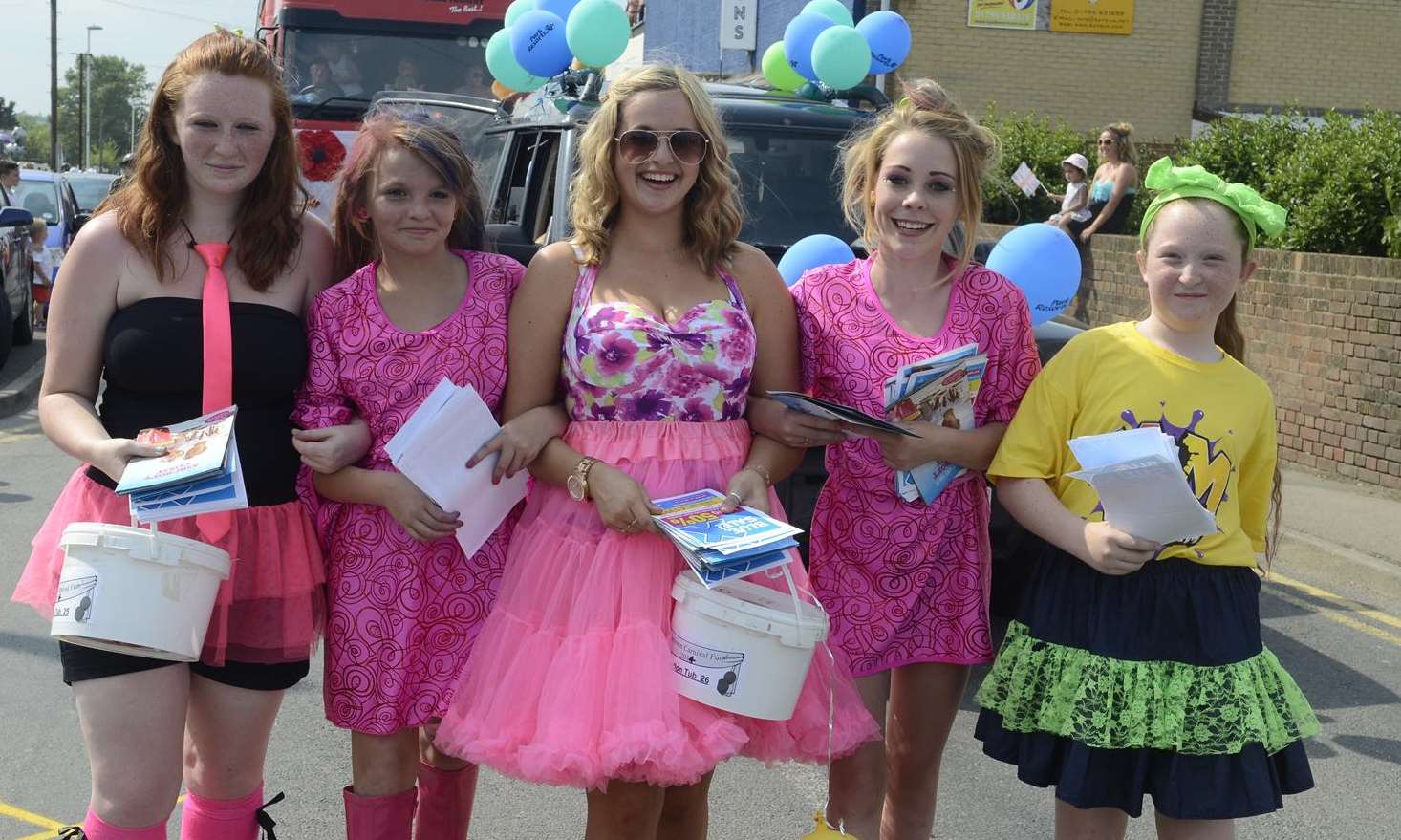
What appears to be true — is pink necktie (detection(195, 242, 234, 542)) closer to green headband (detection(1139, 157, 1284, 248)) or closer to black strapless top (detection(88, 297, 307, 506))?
black strapless top (detection(88, 297, 307, 506))

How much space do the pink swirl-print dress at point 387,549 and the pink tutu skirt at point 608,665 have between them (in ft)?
0.49

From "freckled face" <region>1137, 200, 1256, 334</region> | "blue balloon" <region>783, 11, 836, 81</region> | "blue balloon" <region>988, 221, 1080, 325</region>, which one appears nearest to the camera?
"freckled face" <region>1137, 200, 1256, 334</region>

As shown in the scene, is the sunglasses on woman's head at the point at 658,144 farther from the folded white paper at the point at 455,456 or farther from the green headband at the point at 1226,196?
the green headband at the point at 1226,196

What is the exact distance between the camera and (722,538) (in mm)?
2676

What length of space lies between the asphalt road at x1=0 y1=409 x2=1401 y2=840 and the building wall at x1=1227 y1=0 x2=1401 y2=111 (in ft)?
56.8

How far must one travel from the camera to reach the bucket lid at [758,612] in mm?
2645

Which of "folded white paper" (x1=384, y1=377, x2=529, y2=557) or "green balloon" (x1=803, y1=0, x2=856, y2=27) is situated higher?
"green balloon" (x1=803, y1=0, x2=856, y2=27)

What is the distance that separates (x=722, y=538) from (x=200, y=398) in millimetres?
1151

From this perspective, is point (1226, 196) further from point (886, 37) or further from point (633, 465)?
point (886, 37)

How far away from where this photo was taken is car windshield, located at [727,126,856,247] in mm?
6070

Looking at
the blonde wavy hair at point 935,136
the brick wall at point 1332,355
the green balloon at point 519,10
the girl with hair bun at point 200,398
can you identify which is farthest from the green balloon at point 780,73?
the girl with hair bun at point 200,398

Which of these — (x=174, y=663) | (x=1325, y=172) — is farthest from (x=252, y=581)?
(x=1325, y=172)

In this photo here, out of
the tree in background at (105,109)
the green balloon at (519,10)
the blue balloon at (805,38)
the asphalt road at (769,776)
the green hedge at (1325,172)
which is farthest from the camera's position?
the tree in background at (105,109)

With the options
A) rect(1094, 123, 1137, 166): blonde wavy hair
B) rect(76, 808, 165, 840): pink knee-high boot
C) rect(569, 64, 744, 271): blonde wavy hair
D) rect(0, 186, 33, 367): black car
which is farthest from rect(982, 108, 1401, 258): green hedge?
rect(0, 186, 33, 367): black car
